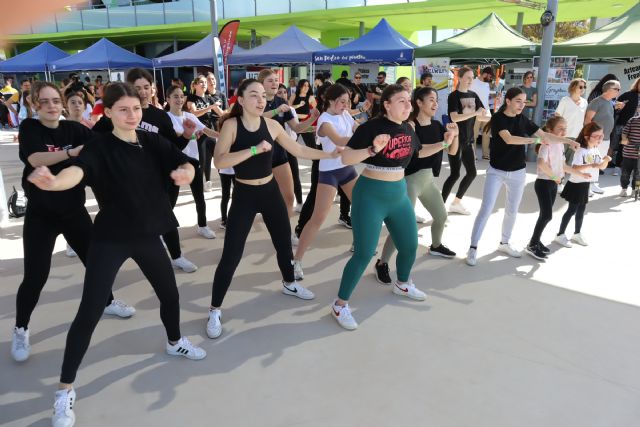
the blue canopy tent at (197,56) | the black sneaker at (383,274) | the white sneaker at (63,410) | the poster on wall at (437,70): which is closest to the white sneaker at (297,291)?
the black sneaker at (383,274)

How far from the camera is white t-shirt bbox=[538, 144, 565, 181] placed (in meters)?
4.79

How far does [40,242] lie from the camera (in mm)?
3018

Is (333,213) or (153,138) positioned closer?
(153,138)

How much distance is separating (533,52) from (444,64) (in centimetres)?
201

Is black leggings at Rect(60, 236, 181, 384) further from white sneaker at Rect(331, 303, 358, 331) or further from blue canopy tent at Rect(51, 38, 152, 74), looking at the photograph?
blue canopy tent at Rect(51, 38, 152, 74)

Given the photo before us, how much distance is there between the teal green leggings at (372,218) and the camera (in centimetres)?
344

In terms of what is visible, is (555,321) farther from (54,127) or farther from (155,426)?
(54,127)

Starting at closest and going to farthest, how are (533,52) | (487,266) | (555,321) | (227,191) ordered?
(555,321) < (487,266) < (227,191) < (533,52)

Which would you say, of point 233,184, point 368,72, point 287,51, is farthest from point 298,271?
point 287,51

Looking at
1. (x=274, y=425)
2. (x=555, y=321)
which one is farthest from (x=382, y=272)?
(x=274, y=425)

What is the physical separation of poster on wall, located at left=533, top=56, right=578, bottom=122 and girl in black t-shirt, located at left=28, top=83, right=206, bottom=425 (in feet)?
29.4

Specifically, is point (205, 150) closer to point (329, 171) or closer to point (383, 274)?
point (329, 171)

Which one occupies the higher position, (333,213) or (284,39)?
(284,39)

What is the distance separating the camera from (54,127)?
307 centimetres
